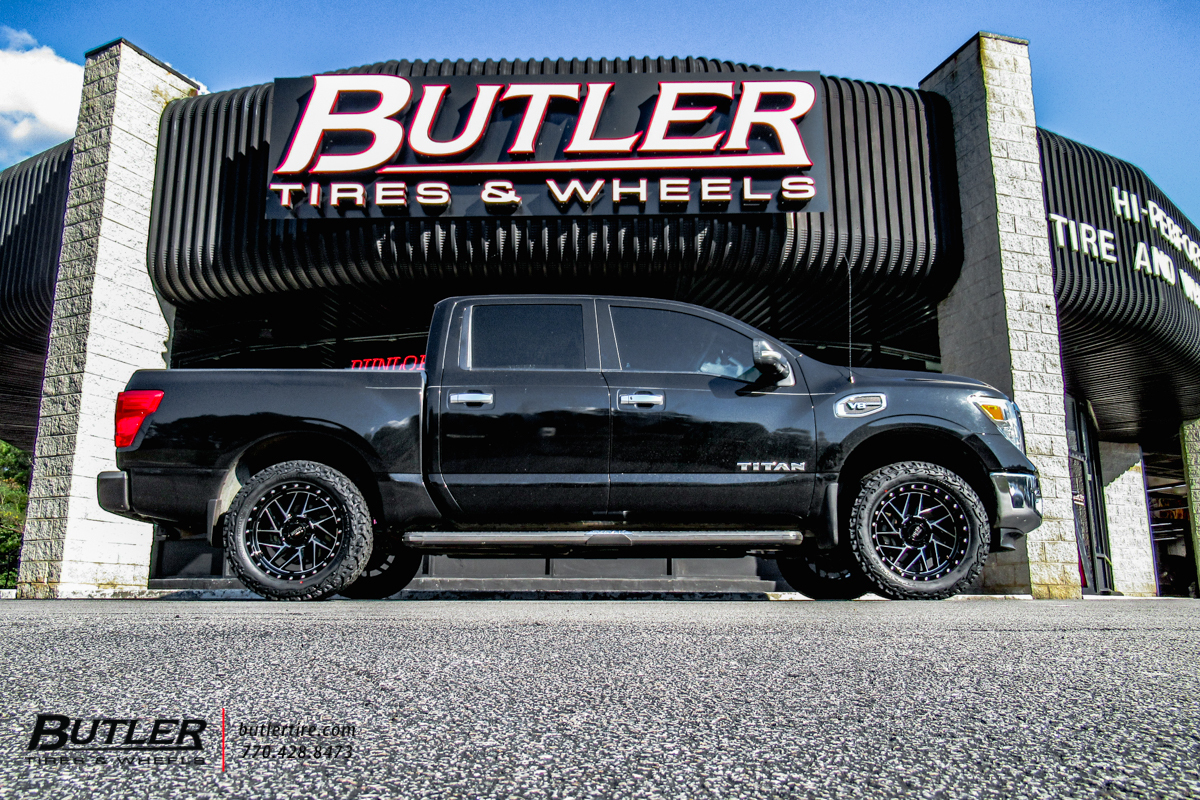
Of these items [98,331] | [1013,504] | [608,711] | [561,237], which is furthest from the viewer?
[98,331]

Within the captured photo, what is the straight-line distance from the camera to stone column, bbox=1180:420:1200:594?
1838cm

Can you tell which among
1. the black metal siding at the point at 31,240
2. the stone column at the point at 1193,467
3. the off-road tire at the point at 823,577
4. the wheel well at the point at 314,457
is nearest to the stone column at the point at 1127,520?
the stone column at the point at 1193,467

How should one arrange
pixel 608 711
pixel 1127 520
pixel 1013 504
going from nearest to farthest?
pixel 608 711, pixel 1013 504, pixel 1127 520

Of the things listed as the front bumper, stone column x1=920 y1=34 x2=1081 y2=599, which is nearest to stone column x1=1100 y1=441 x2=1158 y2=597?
stone column x1=920 y1=34 x2=1081 y2=599

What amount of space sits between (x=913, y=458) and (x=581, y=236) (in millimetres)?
6032

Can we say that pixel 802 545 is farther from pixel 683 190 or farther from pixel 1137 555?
pixel 1137 555

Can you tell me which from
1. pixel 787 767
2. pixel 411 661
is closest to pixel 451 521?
pixel 411 661

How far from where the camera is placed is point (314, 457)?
559 centimetres

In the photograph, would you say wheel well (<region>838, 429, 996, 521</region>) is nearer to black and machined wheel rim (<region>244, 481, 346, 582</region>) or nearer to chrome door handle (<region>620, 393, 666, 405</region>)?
chrome door handle (<region>620, 393, 666, 405</region>)

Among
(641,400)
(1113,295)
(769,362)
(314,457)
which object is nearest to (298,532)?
(314,457)

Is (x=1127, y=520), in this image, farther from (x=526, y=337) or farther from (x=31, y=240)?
(x=31, y=240)

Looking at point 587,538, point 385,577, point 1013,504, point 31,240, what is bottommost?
point 385,577

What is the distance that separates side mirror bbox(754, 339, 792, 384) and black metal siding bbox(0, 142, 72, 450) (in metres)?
11.2

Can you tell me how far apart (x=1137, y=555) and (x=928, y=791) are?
70.4ft
